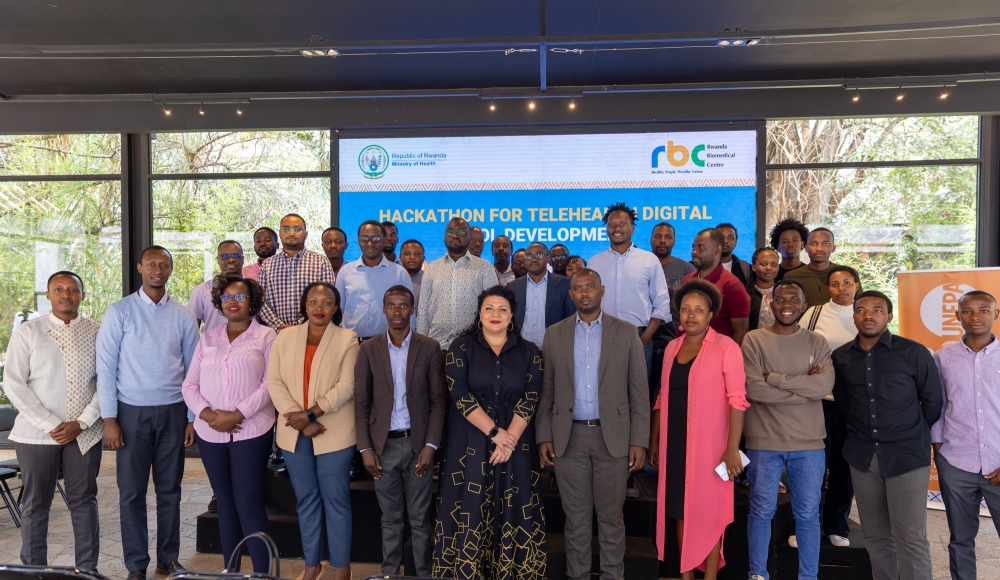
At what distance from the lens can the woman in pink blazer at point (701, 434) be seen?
3.42 metres

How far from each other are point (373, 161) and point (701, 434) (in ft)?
15.8

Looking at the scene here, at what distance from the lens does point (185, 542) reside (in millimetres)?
4605

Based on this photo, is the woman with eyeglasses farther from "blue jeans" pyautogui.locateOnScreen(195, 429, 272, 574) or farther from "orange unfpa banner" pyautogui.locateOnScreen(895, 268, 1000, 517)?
"orange unfpa banner" pyautogui.locateOnScreen(895, 268, 1000, 517)

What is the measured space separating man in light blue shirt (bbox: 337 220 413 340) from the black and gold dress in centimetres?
107

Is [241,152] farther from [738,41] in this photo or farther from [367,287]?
[738,41]

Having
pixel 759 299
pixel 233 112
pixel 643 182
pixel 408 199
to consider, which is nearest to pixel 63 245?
pixel 233 112

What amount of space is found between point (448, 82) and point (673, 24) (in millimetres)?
2354

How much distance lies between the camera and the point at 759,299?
4.75 metres

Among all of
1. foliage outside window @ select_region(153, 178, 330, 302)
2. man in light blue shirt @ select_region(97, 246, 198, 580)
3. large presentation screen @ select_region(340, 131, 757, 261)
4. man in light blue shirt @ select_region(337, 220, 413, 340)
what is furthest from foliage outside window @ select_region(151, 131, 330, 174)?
man in light blue shirt @ select_region(97, 246, 198, 580)

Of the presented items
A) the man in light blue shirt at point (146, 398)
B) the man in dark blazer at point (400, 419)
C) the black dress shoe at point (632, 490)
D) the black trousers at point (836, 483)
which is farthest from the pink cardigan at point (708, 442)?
the man in light blue shirt at point (146, 398)

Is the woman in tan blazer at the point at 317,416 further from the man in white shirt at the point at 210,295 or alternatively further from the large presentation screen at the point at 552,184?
the large presentation screen at the point at 552,184

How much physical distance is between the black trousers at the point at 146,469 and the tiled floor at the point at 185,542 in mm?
330

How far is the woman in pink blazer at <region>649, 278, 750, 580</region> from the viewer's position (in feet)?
11.2

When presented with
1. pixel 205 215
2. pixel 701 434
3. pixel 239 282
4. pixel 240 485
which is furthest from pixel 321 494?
pixel 205 215
